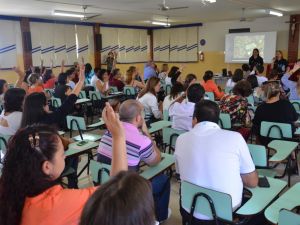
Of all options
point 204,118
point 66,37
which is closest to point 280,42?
point 66,37

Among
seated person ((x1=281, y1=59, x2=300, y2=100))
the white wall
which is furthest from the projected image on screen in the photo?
seated person ((x1=281, y1=59, x2=300, y2=100))

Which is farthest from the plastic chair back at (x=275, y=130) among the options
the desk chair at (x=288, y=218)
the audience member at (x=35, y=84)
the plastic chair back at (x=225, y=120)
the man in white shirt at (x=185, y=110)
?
the audience member at (x=35, y=84)

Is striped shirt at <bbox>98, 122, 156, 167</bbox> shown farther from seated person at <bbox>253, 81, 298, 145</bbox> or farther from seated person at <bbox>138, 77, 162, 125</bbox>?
seated person at <bbox>138, 77, 162, 125</bbox>

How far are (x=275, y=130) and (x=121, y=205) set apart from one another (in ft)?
11.5

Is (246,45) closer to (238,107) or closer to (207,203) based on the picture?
(238,107)

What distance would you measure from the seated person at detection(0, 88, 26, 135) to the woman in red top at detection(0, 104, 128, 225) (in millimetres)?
2512

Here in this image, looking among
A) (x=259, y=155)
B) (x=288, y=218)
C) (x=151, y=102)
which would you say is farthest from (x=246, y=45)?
(x=288, y=218)

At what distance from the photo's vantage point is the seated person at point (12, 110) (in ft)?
12.0

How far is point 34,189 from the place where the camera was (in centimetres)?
131

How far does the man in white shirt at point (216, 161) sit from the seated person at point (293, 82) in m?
4.01

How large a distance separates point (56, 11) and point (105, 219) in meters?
8.87

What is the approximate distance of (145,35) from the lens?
53.4 ft

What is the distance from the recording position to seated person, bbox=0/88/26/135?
3.65 metres

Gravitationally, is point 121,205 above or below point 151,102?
above
